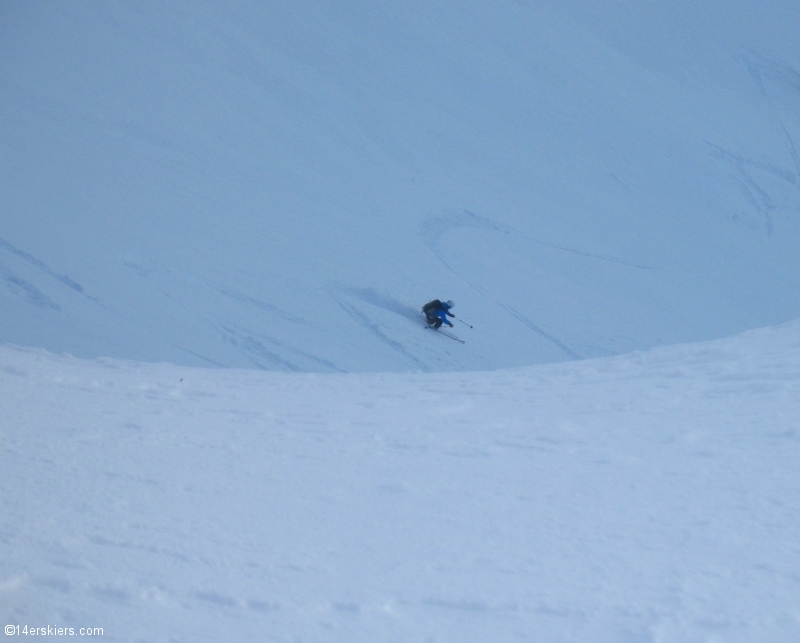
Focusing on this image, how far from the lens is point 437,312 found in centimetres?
986

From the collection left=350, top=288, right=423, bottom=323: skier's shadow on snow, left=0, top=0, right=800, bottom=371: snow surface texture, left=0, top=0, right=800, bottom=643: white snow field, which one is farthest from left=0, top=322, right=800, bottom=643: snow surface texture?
left=350, top=288, right=423, bottom=323: skier's shadow on snow

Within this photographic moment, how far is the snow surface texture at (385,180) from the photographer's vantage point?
9422 mm

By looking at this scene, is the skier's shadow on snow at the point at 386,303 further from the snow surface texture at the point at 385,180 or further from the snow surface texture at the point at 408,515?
the snow surface texture at the point at 408,515

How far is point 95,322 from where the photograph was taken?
835 cm

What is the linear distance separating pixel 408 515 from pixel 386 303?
8144 mm

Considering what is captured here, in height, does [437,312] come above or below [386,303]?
above

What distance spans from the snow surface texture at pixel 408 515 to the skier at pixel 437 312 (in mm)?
5666

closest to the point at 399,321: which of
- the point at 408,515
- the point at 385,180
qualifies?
the point at 385,180

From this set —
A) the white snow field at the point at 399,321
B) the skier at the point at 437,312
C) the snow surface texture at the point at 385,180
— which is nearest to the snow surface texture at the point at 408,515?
the white snow field at the point at 399,321

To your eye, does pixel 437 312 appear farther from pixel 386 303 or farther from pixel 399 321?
pixel 386 303

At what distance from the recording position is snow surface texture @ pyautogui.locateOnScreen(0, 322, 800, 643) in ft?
6.11

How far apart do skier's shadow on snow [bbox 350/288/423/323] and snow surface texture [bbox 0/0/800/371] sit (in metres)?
0.03

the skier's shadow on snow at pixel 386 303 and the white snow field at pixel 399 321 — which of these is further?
the skier's shadow on snow at pixel 386 303

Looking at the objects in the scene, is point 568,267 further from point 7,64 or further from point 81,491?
point 81,491
